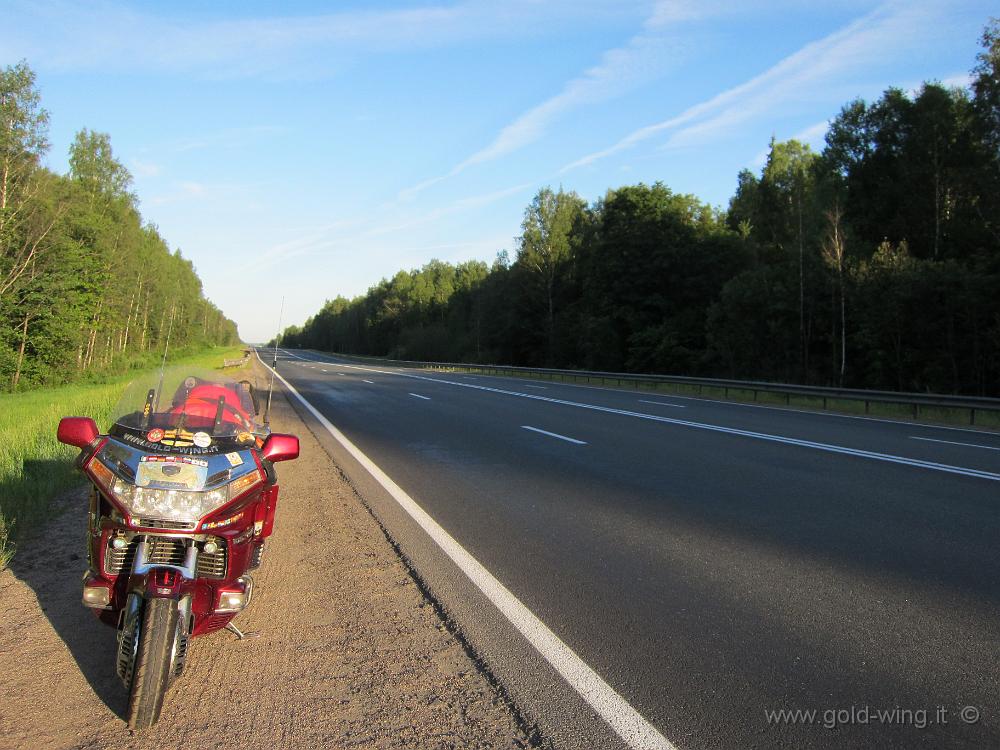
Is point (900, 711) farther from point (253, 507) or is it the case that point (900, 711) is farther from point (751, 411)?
point (751, 411)

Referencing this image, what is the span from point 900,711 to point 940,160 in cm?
4352

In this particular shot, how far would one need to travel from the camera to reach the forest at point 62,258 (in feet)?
93.6

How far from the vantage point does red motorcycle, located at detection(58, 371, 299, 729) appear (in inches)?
125

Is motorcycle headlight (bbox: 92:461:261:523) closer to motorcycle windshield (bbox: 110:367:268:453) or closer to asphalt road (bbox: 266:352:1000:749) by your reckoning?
motorcycle windshield (bbox: 110:367:268:453)

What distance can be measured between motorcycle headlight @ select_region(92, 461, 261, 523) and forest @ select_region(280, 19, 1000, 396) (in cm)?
2945

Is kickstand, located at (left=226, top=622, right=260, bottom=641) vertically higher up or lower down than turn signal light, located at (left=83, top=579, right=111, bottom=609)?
lower down

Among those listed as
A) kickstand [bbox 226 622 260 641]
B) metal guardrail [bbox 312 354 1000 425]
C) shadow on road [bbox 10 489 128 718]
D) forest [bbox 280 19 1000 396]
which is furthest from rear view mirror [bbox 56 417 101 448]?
forest [bbox 280 19 1000 396]

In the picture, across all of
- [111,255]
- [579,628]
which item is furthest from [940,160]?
[111,255]

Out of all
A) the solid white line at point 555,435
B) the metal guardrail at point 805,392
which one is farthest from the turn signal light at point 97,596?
the metal guardrail at point 805,392

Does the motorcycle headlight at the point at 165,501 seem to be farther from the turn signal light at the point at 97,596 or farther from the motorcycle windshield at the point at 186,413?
Answer: the turn signal light at the point at 97,596

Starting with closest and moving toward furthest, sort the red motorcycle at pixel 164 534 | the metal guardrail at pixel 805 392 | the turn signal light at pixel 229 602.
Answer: the red motorcycle at pixel 164 534
the turn signal light at pixel 229 602
the metal guardrail at pixel 805 392

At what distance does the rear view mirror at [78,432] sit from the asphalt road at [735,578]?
7.90ft

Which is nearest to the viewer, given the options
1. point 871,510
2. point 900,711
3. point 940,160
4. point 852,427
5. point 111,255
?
point 900,711

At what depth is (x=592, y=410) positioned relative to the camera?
711 inches
